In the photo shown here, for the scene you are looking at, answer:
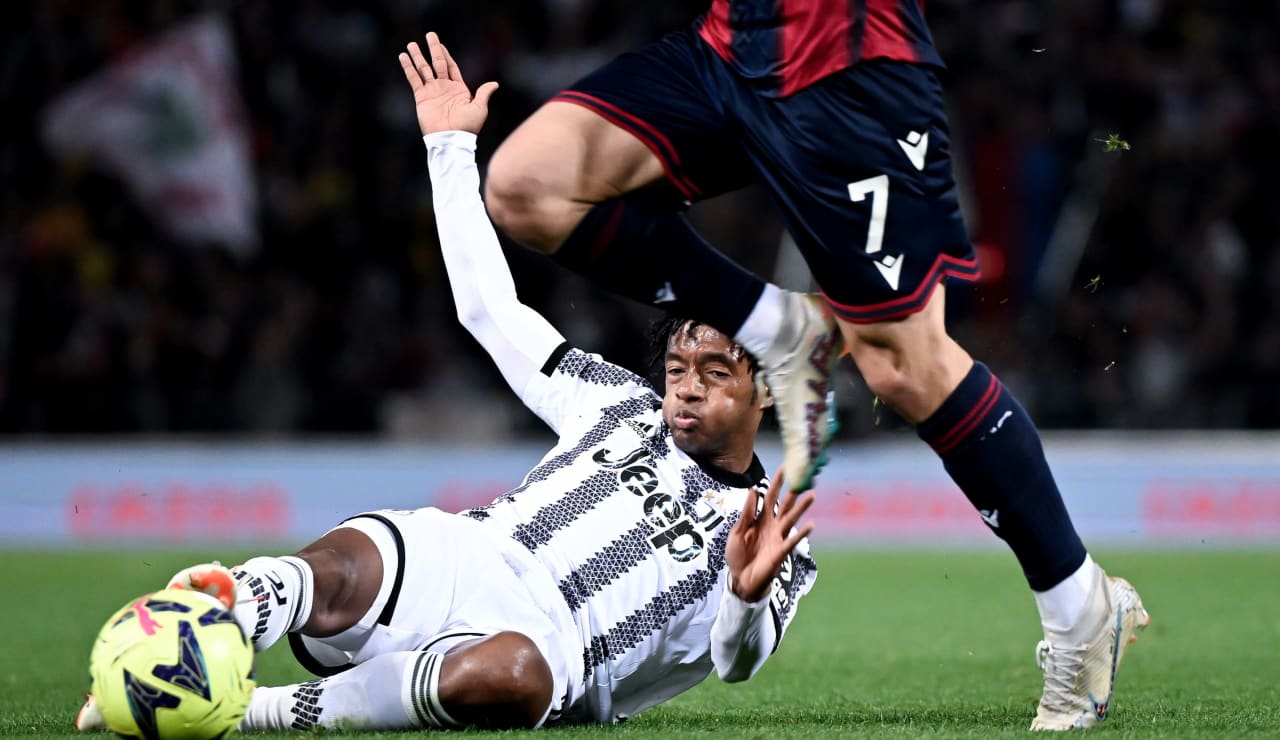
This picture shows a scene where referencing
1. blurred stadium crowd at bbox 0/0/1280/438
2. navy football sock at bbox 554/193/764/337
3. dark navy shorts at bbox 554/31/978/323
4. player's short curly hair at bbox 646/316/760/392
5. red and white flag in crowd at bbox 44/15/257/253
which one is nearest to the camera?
dark navy shorts at bbox 554/31/978/323

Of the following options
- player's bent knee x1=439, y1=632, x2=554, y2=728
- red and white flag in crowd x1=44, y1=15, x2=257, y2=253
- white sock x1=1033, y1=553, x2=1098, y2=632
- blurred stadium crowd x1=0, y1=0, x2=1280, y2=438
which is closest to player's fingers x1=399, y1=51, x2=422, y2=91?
player's bent knee x1=439, y1=632, x2=554, y2=728

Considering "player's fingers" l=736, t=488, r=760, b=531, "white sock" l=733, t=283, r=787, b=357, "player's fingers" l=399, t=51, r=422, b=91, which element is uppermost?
"player's fingers" l=399, t=51, r=422, b=91

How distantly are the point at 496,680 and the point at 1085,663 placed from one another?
1.27 m

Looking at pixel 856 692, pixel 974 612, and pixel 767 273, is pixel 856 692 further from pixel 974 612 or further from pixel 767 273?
pixel 767 273

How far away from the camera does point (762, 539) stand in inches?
136

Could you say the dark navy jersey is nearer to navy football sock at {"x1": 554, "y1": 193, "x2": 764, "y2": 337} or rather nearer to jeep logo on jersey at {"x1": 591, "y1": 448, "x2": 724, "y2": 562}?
navy football sock at {"x1": 554, "y1": 193, "x2": 764, "y2": 337}

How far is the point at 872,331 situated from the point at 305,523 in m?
9.06

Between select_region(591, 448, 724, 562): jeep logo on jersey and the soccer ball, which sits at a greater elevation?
the soccer ball

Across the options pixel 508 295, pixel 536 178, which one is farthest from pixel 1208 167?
pixel 536 178

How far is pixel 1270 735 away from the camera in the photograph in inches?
136

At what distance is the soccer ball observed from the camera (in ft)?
9.96

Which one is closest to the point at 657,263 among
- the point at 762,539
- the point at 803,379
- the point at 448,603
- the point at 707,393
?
the point at 803,379

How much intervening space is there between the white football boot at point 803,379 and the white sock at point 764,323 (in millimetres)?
11

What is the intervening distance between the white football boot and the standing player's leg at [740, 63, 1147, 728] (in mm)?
102
